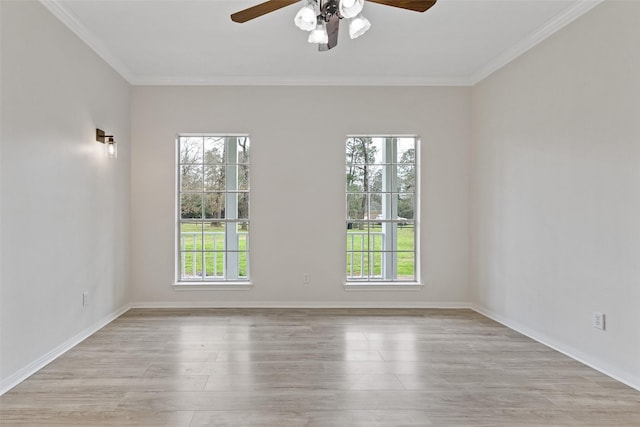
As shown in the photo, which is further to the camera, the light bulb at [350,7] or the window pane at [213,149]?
the window pane at [213,149]

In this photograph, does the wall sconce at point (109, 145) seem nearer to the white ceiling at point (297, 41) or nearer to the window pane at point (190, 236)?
the white ceiling at point (297, 41)

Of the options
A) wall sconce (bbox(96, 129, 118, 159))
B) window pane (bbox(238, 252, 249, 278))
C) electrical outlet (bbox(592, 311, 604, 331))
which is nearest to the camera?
electrical outlet (bbox(592, 311, 604, 331))

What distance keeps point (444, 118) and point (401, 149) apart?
2.13ft

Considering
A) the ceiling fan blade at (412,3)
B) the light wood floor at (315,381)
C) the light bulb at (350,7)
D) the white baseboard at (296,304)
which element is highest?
the ceiling fan blade at (412,3)

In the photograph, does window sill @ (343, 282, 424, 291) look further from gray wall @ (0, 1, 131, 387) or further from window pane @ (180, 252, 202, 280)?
gray wall @ (0, 1, 131, 387)

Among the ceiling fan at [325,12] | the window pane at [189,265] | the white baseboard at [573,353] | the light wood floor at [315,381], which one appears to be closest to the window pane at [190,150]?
the window pane at [189,265]

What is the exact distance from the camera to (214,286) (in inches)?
190

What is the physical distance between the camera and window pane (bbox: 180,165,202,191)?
16.3 feet

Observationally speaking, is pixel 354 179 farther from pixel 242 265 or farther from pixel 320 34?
pixel 320 34

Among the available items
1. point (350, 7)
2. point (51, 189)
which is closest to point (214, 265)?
point (51, 189)

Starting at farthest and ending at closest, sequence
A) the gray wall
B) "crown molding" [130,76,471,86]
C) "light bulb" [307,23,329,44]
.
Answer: "crown molding" [130,76,471,86] < the gray wall < "light bulb" [307,23,329,44]

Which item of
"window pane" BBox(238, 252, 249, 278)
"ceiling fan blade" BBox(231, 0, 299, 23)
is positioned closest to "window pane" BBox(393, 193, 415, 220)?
"window pane" BBox(238, 252, 249, 278)

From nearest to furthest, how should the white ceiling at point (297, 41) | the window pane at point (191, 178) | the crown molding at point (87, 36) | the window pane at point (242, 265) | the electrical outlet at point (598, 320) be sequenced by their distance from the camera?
the electrical outlet at point (598, 320) → the crown molding at point (87, 36) → the white ceiling at point (297, 41) → the window pane at point (191, 178) → the window pane at point (242, 265)

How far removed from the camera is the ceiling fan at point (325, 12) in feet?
7.27
